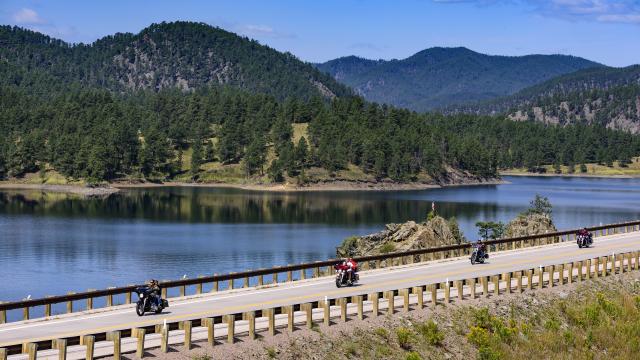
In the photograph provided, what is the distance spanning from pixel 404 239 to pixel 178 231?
59.4m

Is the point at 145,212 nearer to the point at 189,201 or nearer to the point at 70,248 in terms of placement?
the point at 189,201

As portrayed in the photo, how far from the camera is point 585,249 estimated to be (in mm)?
69688

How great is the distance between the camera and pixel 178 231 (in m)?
132

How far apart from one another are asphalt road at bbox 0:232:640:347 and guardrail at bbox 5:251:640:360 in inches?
69.2

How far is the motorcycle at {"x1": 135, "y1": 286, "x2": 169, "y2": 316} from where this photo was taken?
124ft

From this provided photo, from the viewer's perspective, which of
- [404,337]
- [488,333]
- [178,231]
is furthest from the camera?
[178,231]

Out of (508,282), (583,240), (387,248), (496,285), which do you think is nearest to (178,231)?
(387,248)

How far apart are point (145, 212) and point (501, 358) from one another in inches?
5172

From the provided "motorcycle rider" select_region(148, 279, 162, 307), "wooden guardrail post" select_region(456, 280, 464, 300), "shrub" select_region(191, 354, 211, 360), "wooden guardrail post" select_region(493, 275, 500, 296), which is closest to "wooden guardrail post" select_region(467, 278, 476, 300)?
"wooden guardrail post" select_region(456, 280, 464, 300)

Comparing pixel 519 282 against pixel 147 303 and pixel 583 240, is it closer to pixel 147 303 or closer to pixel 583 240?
pixel 147 303

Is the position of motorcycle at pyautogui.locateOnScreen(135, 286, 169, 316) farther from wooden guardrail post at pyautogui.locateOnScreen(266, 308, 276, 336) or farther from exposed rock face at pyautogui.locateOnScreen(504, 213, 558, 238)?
exposed rock face at pyautogui.locateOnScreen(504, 213, 558, 238)

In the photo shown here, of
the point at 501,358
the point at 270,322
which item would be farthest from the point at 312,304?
the point at 501,358

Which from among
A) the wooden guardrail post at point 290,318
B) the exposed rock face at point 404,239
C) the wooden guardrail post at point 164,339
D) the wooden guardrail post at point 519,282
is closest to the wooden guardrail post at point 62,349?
the wooden guardrail post at point 164,339

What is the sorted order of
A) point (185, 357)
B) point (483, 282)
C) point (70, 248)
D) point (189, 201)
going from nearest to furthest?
point (185, 357), point (483, 282), point (70, 248), point (189, 201)
